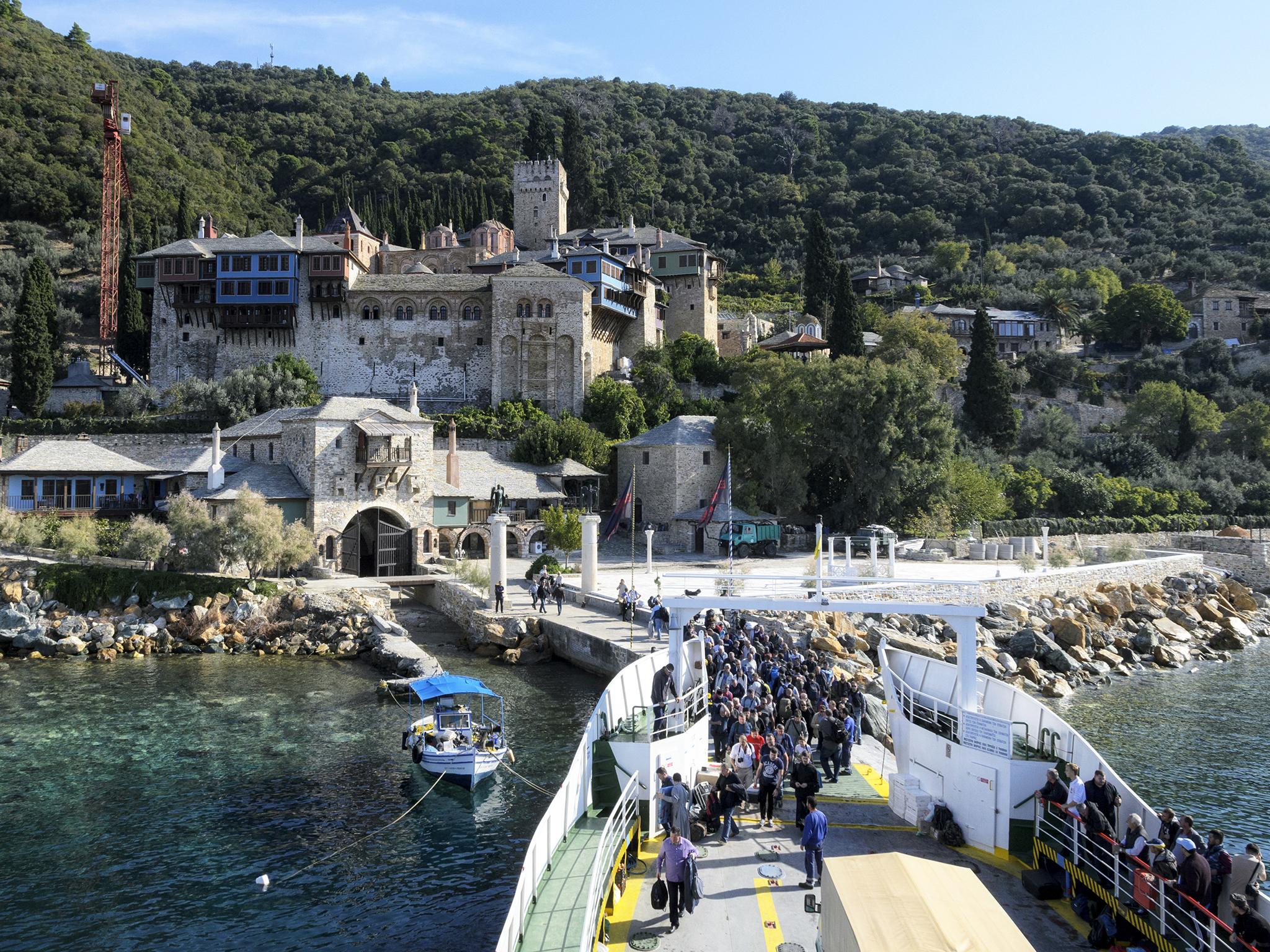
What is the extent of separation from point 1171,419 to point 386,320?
48228 millimetres

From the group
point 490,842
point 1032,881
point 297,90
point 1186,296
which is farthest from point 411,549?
point 297,90

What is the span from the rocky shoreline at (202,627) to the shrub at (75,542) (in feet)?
11.2

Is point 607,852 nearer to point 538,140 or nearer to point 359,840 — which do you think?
point 359,840

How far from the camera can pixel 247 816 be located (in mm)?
17188

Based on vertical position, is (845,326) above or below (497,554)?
above

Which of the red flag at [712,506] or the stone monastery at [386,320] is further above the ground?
the stone monastery at [386,320]

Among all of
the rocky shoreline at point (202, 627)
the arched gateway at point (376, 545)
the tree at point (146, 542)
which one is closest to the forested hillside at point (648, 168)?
the arched gateway at point (376, 545)

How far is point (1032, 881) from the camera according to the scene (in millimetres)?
11289

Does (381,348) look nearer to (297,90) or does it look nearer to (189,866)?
(189,866)

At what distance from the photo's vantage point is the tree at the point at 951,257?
100562 mm

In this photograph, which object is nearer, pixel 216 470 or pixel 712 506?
pixel 712 506

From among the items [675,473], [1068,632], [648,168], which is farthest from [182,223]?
[648,168]

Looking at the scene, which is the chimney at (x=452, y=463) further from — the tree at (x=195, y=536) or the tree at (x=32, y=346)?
the tree at (x=32, y=346)

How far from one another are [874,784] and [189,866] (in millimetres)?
10375
